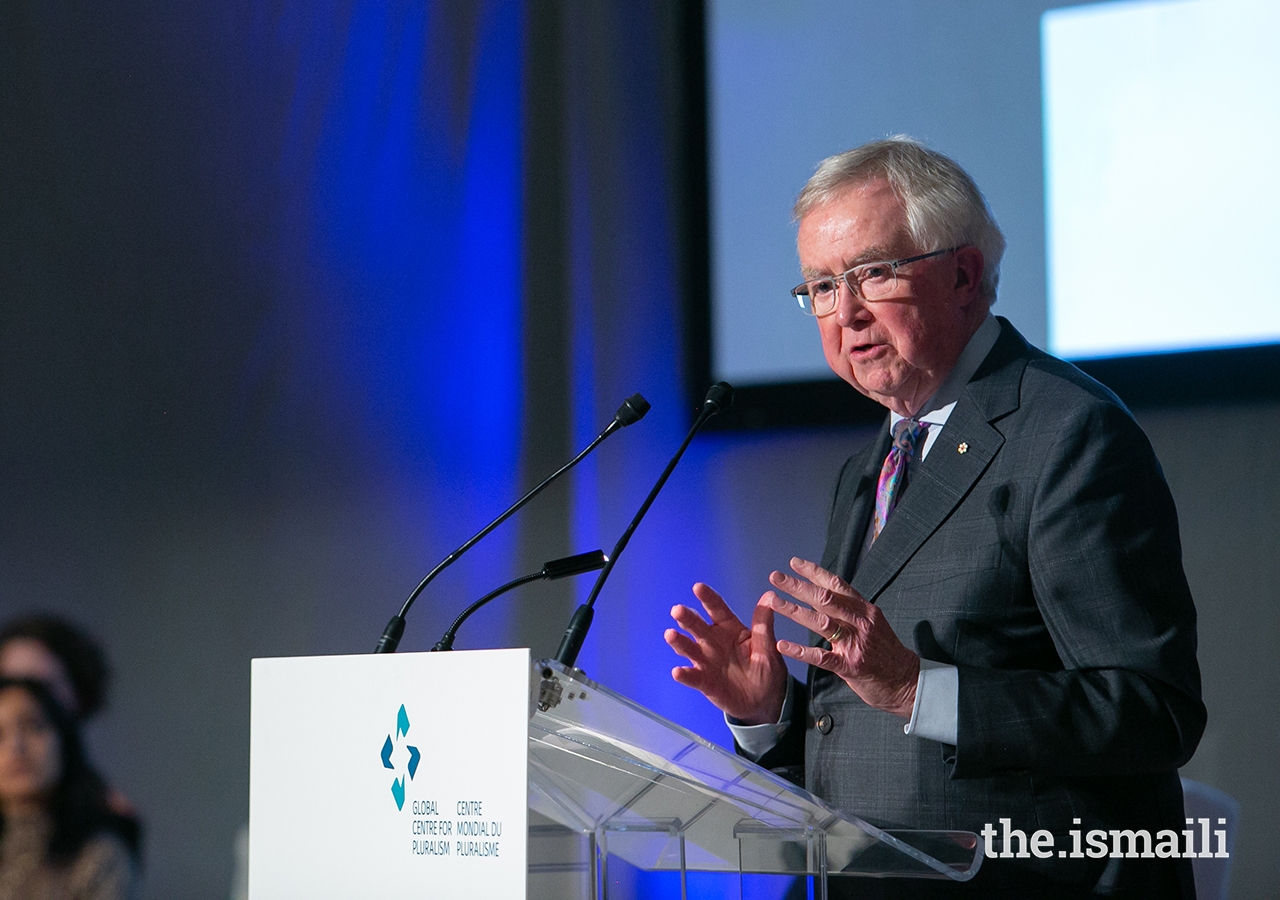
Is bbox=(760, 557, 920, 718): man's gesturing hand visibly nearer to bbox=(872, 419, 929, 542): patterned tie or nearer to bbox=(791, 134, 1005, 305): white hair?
bbox=(872, 419, 929, 542): patterned tie

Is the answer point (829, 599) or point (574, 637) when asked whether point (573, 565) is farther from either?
point (829, 599)

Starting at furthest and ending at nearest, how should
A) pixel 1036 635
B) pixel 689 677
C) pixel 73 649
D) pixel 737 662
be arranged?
pixel 73 649 < pixel 737 662 < pixel 1036 635 < pixel 689 677

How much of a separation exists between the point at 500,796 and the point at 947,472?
98cm

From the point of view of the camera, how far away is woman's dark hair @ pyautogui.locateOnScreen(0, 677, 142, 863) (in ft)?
11.0

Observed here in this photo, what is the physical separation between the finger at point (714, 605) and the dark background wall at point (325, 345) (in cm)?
124

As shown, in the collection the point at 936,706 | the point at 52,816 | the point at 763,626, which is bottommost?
the point at 52,816

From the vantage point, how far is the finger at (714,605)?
1.76 m

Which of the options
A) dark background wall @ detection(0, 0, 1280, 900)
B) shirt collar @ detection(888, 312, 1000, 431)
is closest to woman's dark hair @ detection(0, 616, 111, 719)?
dark background wall @ detection(0, 0, 1280, 900)

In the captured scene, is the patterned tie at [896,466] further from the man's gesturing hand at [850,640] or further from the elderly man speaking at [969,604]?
the man's gesturing hand at [850,640]

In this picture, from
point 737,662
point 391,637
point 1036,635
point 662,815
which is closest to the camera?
point 662,815

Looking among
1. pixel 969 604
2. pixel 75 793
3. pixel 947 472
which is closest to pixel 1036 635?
pixel 969 604

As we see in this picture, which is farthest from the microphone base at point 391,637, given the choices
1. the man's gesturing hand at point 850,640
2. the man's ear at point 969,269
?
the man's ear at point 969,269

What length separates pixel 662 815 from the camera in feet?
4.86

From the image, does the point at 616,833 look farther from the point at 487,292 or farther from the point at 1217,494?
the point at 487,292
